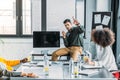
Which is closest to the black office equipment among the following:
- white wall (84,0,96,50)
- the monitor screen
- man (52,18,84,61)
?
white wall (84,0,96,50)

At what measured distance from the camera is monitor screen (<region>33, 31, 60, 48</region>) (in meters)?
6.16

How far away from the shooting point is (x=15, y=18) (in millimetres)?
7508

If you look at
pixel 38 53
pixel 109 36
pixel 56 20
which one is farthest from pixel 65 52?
pixel 109 36

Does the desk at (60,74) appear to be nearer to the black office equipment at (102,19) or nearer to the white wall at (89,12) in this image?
the black office equipment at (102,19)

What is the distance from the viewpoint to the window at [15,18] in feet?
24.5

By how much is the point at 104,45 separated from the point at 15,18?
4.21 m

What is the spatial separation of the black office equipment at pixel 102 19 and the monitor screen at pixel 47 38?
1203 millimetres

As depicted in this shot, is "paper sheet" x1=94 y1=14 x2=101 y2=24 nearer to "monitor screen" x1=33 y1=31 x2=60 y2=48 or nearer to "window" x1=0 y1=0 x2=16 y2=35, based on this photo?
"monitor screen" x1=33 y1=31 x2=60 y2=48

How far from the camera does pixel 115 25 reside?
7109 millimetres

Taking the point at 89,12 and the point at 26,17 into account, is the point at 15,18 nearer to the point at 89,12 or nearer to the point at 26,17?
the point at 26,17

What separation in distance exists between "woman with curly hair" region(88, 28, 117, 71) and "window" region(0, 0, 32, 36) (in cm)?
381

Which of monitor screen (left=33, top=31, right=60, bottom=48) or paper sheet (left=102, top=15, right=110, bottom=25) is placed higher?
paper sheet (left=102, top=15, right=110, bottom=25)

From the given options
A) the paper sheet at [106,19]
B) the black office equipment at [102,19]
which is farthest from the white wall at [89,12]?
the paper sheet at [106,19]

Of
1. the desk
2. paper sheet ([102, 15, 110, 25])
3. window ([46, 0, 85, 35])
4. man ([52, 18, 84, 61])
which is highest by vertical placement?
window ([46, 0, 85, 35])
